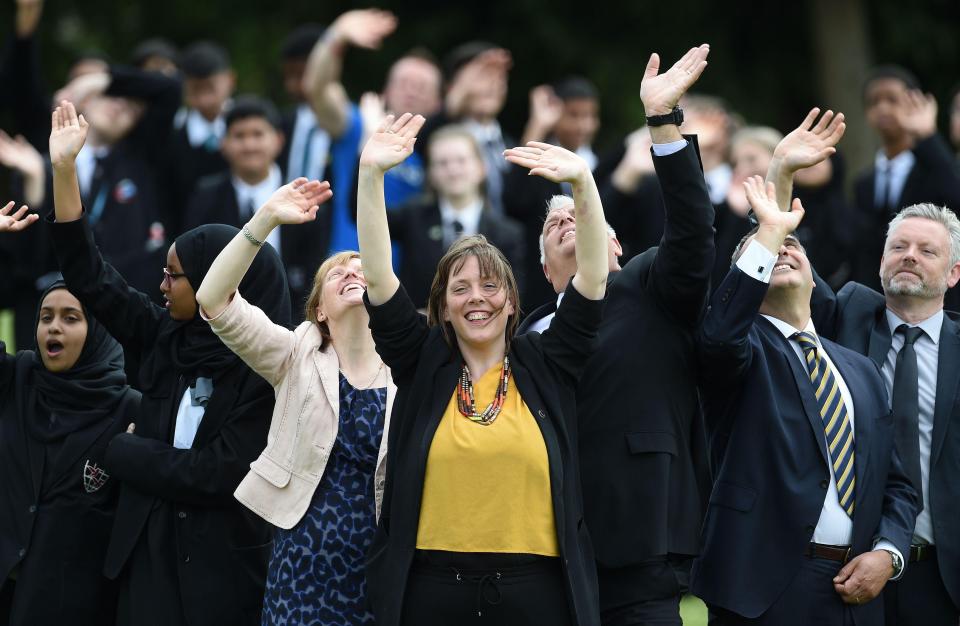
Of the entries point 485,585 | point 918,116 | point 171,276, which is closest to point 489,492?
point 485,585

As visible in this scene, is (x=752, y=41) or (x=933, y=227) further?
(x=752, y=41)

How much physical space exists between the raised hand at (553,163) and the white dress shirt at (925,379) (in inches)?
68.2

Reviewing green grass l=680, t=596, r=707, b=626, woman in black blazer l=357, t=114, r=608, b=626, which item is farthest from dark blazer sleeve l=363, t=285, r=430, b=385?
green grass l=680, t=596, r=707, b=626

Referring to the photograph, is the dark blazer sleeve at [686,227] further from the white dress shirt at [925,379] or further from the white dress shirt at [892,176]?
the white dress shirt at [892,176]

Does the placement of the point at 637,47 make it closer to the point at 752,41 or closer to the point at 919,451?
the point at 752,41

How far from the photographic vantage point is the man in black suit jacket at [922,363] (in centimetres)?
576

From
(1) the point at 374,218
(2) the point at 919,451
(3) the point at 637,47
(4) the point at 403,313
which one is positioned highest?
(3) the point at 637,47

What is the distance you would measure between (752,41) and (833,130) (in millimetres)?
11583

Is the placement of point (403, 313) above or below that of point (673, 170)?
below

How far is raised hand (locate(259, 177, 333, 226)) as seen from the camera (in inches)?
215

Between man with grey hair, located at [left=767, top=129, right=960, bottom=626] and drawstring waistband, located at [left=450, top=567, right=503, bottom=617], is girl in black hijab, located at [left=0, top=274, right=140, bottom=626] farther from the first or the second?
man with grey hair, located at [left=767, top=129, right=960, bottom=626]

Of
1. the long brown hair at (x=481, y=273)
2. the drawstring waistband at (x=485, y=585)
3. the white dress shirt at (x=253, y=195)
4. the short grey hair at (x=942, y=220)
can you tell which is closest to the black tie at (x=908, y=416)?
the short grey hair at (x=942, y=220)

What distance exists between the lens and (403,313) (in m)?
5.07

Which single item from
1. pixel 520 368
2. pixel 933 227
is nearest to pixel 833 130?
pixel 933 227
